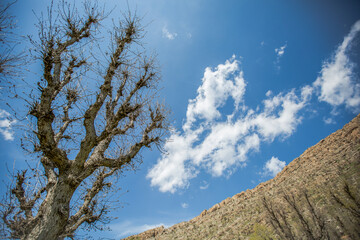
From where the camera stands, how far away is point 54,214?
3297 millimetres

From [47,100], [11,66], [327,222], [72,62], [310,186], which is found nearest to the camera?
[11,66]

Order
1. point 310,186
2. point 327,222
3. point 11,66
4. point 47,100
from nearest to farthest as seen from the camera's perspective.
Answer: point 11,66
point 47,100
point 327,222
point 310,186

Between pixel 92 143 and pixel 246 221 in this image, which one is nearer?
pixel 92 143

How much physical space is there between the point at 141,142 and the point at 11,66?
358 centimetres

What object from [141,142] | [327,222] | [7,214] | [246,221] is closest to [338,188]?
[327,222]

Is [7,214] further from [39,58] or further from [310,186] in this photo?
[310,186]

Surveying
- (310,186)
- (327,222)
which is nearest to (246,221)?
(310,186)

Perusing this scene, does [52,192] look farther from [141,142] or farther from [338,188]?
[338,188]

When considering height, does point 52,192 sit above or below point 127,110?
below

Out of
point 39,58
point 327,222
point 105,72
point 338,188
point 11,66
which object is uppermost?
point 105,72

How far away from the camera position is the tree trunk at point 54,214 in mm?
3131

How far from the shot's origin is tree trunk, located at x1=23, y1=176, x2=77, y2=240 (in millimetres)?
3131

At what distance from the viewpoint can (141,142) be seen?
18.5 feet

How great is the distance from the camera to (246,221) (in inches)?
1122
